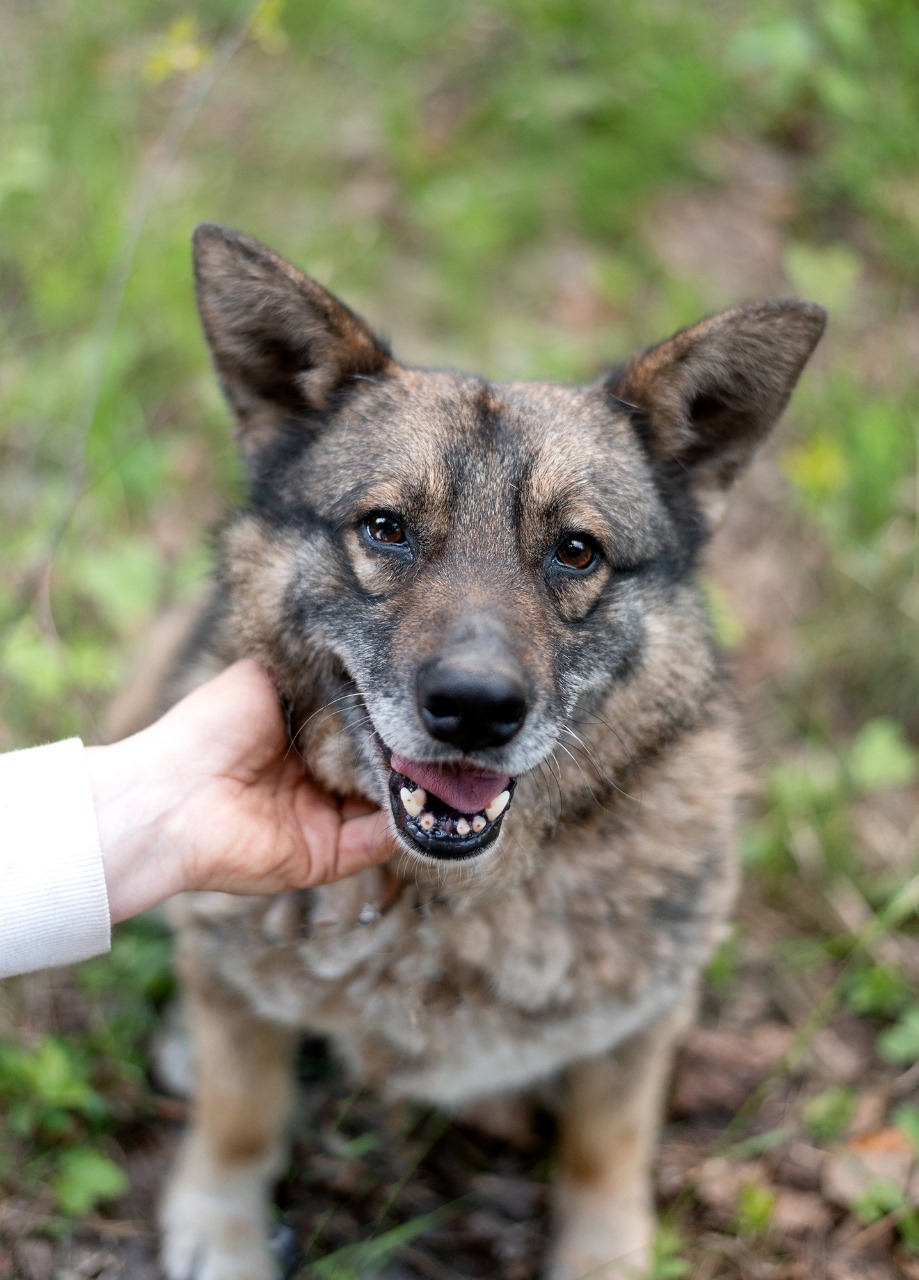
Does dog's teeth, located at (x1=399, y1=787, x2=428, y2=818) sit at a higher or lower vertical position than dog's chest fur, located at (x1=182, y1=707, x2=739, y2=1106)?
higher

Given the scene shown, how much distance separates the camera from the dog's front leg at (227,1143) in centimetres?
298

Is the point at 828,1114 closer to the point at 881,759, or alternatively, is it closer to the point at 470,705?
the point at 881,759

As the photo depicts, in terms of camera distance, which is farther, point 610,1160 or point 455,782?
point 610,1160

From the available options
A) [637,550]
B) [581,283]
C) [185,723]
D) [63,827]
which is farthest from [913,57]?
[63,827]

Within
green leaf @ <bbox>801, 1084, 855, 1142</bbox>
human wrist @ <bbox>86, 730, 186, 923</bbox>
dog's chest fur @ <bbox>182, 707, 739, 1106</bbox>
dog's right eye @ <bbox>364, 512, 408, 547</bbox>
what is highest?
dog's right eye @ <bbox>364, 512, 408, 547</bbox>

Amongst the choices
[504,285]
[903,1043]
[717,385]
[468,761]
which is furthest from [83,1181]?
[504,285]

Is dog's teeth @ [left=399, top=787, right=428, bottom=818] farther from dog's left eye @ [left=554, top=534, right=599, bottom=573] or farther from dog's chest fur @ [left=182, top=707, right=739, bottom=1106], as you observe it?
dog's left eye @ [left=554, top=534, right=599, bottom=573]

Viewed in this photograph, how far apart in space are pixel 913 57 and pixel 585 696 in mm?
4400

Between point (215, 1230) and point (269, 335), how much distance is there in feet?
7.45

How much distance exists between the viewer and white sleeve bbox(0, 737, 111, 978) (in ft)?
7.53

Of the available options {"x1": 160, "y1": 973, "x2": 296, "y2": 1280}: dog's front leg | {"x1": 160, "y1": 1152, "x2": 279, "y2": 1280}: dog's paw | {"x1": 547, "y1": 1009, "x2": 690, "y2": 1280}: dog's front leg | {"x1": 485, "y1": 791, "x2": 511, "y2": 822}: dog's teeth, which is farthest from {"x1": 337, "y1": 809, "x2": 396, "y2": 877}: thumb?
{"x1": 160, "y1": 1152, "x2": 279, "y2": 1280}: dog's paw

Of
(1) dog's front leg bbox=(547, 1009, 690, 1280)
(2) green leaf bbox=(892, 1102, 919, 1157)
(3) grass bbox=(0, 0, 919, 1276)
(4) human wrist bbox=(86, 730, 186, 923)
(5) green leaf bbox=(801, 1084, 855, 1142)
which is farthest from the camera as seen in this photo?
(3) grass bbox=(0, 0, 919, 1276)

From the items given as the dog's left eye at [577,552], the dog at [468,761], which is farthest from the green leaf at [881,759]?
the dog's left eye at [577,552]

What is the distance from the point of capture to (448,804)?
2.43m
